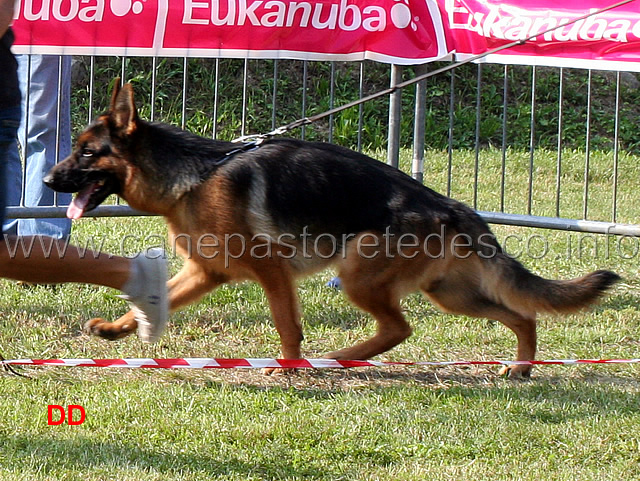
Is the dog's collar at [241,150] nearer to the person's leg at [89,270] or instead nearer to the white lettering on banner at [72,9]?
the person's leg at [89,270]

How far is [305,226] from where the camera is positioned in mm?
4699

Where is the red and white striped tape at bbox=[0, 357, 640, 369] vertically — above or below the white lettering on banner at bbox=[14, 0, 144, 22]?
below

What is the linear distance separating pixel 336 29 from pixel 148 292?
2.90 m

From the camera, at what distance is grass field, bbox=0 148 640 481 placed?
3465mm

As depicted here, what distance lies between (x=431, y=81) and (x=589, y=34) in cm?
648

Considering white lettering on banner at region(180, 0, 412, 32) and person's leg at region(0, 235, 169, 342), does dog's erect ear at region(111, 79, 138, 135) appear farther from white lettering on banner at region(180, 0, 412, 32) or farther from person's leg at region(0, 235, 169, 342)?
white lettering on banner at region(180, 0, 412, 32)

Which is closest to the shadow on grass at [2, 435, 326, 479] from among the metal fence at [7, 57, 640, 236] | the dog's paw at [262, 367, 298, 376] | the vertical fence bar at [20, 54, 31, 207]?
the dog's paw at [262, 367, 298, 376]

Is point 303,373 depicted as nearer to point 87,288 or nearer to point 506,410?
point 506,410

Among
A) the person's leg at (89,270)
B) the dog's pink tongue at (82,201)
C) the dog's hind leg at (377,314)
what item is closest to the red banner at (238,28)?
the dog's pink tongue at (82,201)

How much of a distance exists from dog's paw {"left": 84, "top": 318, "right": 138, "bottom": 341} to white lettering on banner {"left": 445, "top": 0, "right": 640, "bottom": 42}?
292cm

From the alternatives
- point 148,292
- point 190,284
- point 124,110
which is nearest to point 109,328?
point 190,284

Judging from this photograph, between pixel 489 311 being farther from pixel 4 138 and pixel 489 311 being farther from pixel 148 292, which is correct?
pixel 4 138

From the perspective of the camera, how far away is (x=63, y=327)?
524 cm

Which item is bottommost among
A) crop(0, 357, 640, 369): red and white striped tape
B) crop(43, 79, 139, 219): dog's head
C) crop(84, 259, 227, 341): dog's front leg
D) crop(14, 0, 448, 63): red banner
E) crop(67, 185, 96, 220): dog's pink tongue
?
crop(0, 357, 640, 369): red and white striped tape
